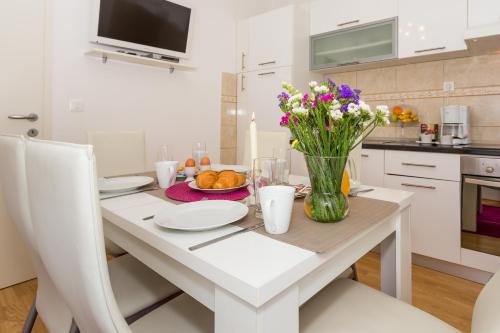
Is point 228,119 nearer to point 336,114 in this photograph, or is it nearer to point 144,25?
point 144,25

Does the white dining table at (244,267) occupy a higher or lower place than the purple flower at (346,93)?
lower

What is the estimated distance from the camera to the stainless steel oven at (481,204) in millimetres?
1929

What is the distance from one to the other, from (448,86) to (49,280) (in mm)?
2952

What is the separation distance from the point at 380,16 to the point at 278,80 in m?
1.01

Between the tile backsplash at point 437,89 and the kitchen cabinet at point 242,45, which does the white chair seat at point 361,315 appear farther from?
the kitchen cabinet at point 242,45

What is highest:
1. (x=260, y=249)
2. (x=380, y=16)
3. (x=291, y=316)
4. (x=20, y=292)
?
(x=380, y=16)

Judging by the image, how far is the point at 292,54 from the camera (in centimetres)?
297

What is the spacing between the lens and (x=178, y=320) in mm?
906

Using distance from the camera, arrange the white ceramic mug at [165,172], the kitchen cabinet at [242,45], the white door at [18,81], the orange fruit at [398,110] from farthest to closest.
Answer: the kitchen cabinet at [242,45]
the orange fruit at [398,110]
the white door at [18,81]
the white ceramic mug at [165,172]

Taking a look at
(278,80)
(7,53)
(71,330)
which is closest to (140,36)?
(7,53)

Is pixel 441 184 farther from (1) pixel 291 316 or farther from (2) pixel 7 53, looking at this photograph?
(2) pixel 7 53

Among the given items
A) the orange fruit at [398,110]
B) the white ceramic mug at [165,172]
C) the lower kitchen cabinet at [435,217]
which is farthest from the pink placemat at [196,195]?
the orange fruit at [398,110]

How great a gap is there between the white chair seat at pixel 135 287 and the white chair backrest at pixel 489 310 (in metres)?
0.88

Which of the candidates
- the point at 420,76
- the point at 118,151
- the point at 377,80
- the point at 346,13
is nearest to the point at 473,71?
the point at 420,76
